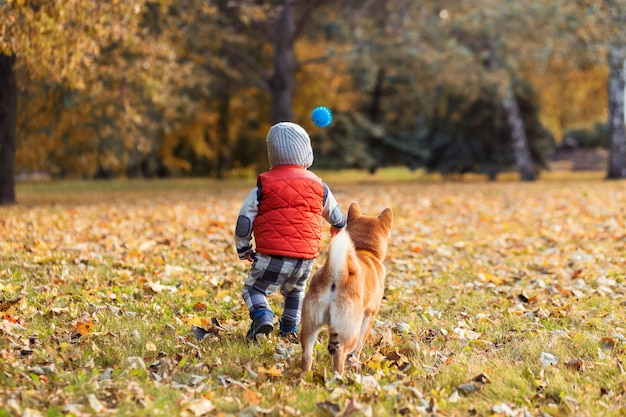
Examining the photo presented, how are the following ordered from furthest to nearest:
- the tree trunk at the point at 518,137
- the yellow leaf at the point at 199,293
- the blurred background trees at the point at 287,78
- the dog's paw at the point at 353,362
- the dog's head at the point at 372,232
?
the tree trunk at the point at 518,137 → the blurred background trees at the point at 287,78 → the yellow leaf at the point at 199,293 → the dog's head at the point at 372,232 → the dog's paw at the point at 353,362

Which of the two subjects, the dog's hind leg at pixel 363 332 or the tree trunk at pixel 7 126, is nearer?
the dog's hind leg at pixel 363 332

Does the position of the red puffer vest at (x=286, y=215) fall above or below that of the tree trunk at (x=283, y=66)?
below

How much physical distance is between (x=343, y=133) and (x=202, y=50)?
42.5ft

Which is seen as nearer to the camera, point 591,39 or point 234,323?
point 234,323

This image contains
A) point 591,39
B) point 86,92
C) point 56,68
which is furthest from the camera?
point 591,39

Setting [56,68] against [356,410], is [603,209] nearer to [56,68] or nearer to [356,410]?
[56,68]

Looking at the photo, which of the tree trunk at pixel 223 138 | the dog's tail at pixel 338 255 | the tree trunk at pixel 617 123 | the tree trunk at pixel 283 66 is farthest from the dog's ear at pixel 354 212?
the tree trunk at pixel 223 138

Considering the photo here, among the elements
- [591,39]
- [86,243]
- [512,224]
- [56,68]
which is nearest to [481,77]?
[591,39]

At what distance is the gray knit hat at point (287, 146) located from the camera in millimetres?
4770

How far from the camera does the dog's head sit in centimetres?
465

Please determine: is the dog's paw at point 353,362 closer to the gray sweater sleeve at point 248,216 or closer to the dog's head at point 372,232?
the dog's head at point 372,232

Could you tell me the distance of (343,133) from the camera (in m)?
34.2

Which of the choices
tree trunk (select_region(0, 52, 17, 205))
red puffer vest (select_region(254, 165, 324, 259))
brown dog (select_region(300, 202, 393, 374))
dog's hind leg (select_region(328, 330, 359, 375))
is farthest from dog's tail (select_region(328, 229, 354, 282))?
tree trunk (select_region(0, 52, 17, 205))

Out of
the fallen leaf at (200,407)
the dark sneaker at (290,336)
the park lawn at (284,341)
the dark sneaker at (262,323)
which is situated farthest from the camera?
the dark sneaker at (290,336)
